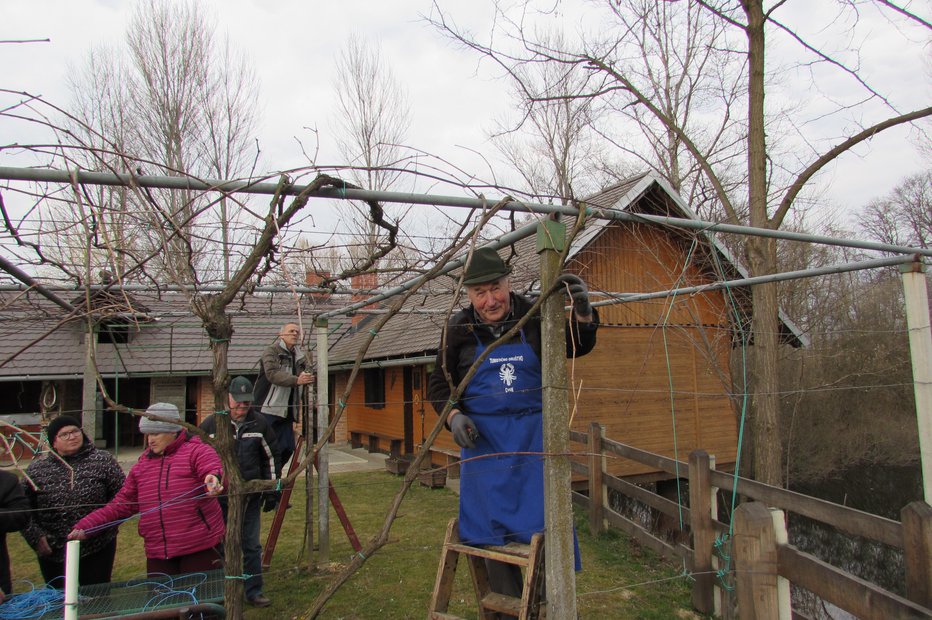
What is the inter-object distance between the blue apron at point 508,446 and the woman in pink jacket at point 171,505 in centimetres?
181

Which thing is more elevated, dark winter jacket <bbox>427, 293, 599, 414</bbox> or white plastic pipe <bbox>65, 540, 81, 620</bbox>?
dark winter jacket <bbox>427, 293, 599, 414</bbox>

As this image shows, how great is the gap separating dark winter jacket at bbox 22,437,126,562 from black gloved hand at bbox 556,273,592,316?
3511mm

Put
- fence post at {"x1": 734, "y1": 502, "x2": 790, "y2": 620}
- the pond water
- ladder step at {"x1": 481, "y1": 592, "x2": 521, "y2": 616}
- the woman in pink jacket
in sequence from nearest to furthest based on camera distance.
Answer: fence post at {"x1": 734, "y1": 502, "x2": 790, "y2": 620} → ladder step at {"x1": 481, "y1": 592, "x2": 521, "y2": 616} → the woman in pink jacket → the pond water

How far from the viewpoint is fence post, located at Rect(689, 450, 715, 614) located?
4.80 metres

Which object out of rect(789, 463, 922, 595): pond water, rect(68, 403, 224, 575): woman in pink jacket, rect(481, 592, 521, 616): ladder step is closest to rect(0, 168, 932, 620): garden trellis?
rect(68, 403, 224, 575): woman in pink jacket

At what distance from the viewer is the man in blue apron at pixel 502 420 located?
9.46 feet

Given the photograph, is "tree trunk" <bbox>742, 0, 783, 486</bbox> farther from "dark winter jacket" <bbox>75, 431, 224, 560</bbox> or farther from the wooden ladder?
"dark winter jacket" <bbox>75, 431, 224, 560</bbox>

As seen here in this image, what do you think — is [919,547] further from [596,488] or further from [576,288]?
[596,488]

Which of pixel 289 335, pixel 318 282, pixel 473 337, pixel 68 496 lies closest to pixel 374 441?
pixel 318 282

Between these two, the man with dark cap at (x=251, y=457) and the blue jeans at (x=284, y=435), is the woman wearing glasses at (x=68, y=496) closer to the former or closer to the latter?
the man with dark cap at (x=251, y=457)

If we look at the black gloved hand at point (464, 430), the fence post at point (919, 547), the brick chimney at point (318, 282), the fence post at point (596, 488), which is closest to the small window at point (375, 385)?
the brick chimney at point (318, 282)

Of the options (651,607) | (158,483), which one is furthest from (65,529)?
(651,607)

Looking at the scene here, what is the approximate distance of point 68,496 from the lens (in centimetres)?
413

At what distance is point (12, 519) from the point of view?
3822 mm
